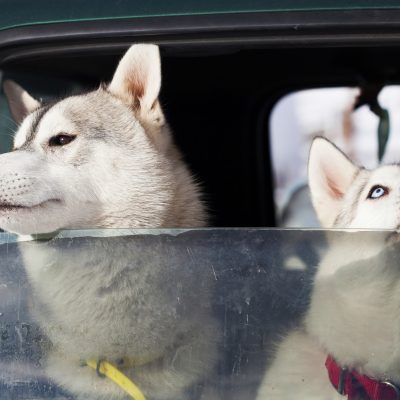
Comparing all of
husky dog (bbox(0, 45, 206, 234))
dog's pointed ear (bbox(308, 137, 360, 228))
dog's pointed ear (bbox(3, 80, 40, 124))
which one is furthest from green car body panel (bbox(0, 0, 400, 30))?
dog's pointed ear (bbox(308, 137, 360, 228))

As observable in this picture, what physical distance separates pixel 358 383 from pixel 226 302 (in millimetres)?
345

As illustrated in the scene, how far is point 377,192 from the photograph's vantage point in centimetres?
223

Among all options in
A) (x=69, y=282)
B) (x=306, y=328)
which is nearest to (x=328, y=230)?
(x=306, y=328)

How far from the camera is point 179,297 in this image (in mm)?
1620

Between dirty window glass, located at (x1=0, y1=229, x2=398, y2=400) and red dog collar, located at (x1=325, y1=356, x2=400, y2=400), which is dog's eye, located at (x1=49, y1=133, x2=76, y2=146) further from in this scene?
red dog collar, located at (x1=325, y1=356, x2=400, y2=400)

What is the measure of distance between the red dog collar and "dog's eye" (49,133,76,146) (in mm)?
1168

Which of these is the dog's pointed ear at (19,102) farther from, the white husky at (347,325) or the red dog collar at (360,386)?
the red dog collar at (360,386)

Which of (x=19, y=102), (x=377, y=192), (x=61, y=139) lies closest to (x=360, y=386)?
(x=377, y=192)

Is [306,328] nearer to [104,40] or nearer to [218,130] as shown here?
[104,40]

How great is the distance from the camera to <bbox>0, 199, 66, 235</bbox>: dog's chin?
6.66 feet

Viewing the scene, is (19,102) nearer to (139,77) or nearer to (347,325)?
(139,77)

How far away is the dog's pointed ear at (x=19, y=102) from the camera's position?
2500mm

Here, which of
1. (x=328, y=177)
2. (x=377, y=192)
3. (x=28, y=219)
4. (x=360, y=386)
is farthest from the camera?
(x=328, y=177)

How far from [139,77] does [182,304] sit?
1.05 metres
